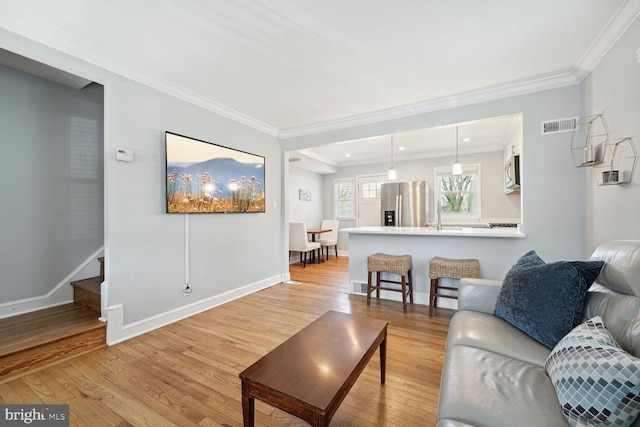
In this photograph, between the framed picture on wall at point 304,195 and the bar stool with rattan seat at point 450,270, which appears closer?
the bar stool with rattan seat at point 450,270

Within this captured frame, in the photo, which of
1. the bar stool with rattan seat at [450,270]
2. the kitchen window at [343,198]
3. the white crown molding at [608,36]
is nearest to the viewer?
the white crown molding at [608,36]

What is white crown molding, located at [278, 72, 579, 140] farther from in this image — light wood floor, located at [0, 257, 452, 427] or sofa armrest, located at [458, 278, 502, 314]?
light wood floor, located at [0, 257, 452, 427]

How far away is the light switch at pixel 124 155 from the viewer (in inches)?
94.8

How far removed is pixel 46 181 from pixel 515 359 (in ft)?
13.7

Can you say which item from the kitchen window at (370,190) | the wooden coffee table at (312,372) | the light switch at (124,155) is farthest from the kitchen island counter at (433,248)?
the kitchen window at (370,190)

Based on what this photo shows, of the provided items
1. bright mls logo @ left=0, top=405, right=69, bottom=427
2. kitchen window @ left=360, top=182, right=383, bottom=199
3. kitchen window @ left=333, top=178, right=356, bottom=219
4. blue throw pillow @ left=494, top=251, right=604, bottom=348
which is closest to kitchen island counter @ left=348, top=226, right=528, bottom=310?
blue throw pillow @ left=494, top=251, right=604, bottom=348

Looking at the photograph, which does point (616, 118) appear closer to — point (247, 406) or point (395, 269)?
point (395, 269)

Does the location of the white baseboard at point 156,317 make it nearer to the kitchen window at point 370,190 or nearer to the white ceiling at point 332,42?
the white ceiling at point 332,42

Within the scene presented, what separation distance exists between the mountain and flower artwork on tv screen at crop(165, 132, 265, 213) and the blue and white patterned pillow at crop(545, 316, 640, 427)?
3.14 metres

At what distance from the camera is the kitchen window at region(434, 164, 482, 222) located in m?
5.74

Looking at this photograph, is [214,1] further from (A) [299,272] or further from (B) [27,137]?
(A) [299,272]

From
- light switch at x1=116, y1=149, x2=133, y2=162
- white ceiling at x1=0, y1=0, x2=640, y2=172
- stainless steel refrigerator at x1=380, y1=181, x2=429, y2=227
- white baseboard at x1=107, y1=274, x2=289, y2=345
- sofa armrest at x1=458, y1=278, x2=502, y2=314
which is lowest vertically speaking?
white baseboard at x1=107, y1=274, x2=289, y2=345

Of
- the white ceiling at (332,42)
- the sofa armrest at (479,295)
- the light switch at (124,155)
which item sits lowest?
the sofa armrest at (479,295)

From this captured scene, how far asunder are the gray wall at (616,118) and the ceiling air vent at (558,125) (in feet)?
0.45
